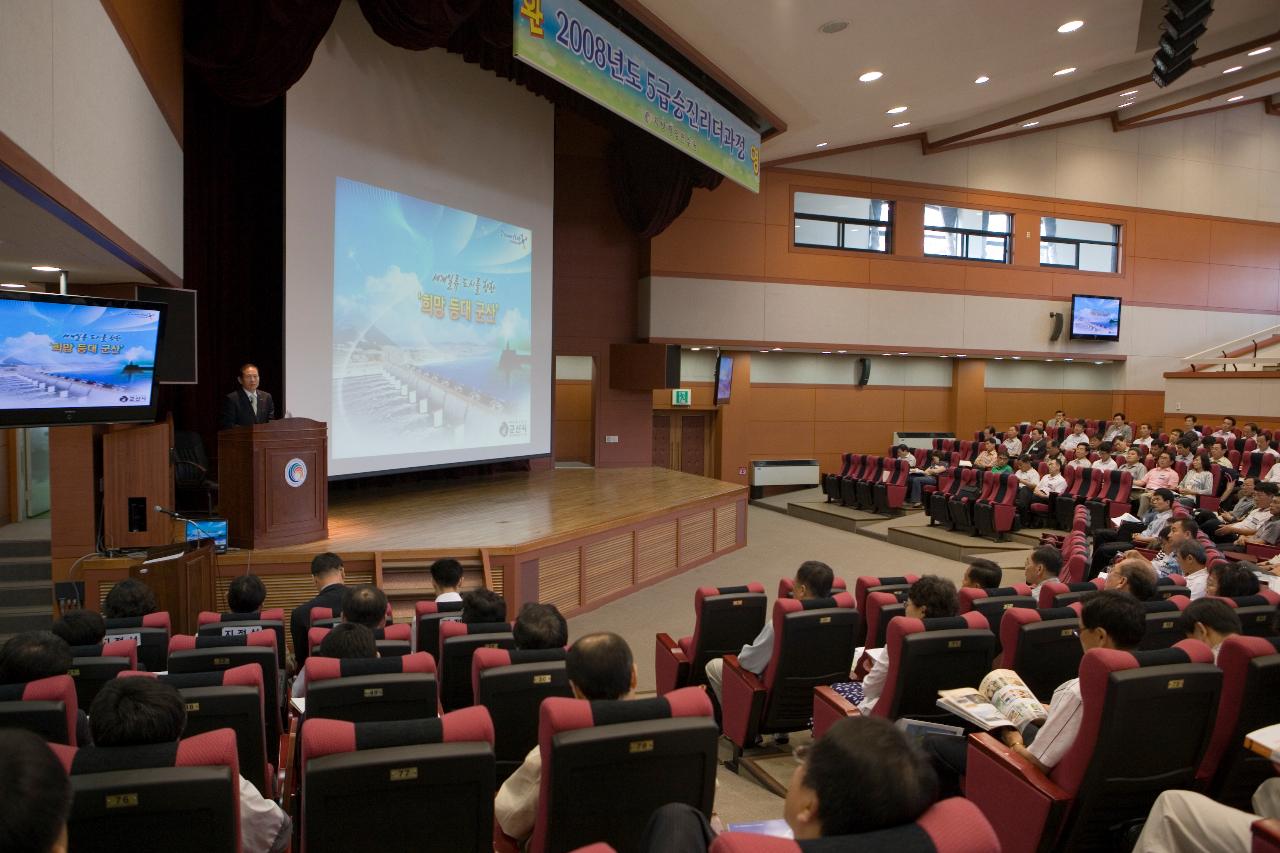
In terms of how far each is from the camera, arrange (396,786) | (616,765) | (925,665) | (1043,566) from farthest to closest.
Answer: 1. (1043,566)
2. (925,665)
3. (616,765)
4. (396,786)

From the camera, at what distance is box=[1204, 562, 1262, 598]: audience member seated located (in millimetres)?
3795

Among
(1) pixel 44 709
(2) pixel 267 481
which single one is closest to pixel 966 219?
(2) pixel 267 481

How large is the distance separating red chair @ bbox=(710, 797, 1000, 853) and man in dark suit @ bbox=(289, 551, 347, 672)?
298cm

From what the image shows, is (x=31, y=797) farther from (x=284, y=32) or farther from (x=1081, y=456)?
(x=1081, y=456)

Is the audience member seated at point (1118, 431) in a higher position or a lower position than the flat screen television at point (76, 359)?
lower

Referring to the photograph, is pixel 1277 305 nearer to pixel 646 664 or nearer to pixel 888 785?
Answer: pixel 646 664

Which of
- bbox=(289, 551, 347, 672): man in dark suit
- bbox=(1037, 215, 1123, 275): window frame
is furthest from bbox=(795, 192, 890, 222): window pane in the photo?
bbox=(289, 551, 347, 672): man in dark suit

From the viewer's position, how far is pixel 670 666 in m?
4.55

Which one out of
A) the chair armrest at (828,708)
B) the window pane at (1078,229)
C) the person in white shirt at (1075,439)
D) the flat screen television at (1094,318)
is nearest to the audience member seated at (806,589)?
the chair armrest at (828,708)

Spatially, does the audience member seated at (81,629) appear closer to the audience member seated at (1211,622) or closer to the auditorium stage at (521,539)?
the auditorium stage at (521,539)

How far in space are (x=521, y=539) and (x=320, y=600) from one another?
92.6 inches

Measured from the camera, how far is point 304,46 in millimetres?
6586

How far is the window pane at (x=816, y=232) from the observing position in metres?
14.1

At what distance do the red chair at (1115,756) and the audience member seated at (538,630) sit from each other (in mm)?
1543
